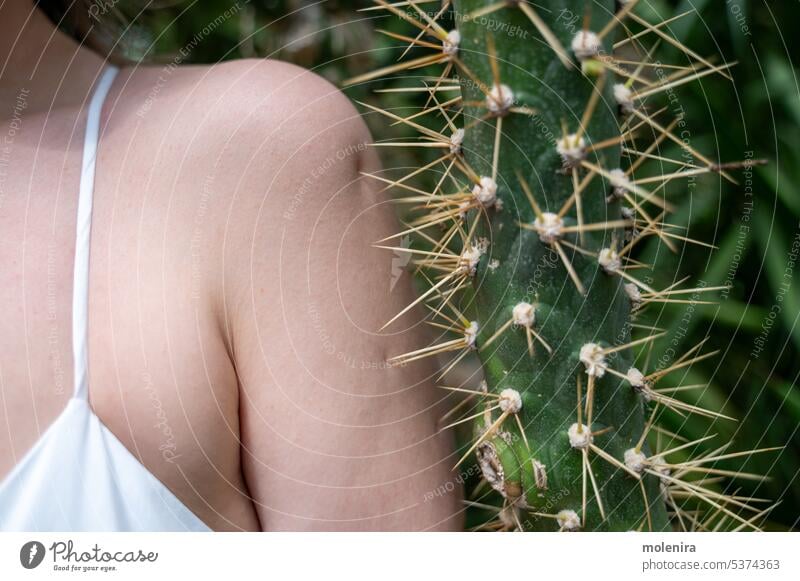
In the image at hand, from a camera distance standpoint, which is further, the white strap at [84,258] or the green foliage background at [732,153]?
the green foliage background at [732,153]

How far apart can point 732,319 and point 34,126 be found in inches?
28.0

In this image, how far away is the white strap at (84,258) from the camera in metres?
0.54

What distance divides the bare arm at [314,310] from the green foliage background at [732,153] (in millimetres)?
154

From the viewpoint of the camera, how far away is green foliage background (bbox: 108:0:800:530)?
76 centimetres

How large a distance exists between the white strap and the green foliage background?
Answer: 144 millimetres

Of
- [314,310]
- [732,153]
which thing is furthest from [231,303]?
[732,153]

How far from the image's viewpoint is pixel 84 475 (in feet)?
1.79

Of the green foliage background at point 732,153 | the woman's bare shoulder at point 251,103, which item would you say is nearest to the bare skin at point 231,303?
the woman's bare shoulder at point 251,103

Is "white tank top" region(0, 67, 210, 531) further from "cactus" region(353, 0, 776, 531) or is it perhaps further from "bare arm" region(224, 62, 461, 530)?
"cactus" region(353, 0, 776, 531)

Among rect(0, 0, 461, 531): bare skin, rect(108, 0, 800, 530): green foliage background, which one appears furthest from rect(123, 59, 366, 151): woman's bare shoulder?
rect(108, 0, 800, 530): green foliage background

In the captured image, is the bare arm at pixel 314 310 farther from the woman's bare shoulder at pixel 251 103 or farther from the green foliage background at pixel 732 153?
the green foliage background at pixel 732 153

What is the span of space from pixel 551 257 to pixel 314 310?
0.16m

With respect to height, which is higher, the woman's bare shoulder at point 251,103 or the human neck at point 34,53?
the human neck at point 34,53
